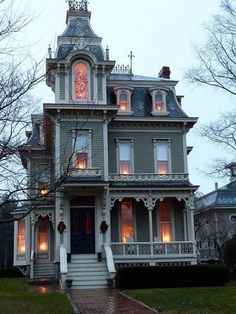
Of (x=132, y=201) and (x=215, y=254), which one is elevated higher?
(x=132, y=201)

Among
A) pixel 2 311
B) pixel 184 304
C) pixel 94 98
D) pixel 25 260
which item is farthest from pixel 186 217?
pixel 2 311

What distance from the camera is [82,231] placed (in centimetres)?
2686

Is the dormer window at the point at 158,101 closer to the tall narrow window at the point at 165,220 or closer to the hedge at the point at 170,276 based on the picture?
the tall narrow window at the point at 165,220

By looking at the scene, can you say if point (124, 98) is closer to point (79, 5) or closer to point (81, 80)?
point (81, 80)

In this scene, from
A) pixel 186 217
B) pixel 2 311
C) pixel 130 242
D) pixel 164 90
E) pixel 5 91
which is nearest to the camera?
pixel 5 91

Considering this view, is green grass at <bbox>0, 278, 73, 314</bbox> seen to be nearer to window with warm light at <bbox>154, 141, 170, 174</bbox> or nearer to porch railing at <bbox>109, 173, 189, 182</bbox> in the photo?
porch railing at <bbox>109, 173, 189, 182</bbox>

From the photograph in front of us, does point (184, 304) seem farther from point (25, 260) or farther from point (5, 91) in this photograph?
point (25, 260)

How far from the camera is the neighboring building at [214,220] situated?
172 feet

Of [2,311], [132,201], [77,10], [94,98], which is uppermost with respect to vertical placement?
[77,10]

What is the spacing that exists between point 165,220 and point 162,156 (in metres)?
3.83

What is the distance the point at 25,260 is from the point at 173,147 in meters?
12.2

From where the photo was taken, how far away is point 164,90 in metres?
30.9

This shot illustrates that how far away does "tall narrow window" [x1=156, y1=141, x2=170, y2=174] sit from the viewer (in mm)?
29531

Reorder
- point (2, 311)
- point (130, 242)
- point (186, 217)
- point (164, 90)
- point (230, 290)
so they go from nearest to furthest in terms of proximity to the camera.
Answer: point (2, 311), point (230, 290), point (130, 242), point (186, 217), point (164, 90)
